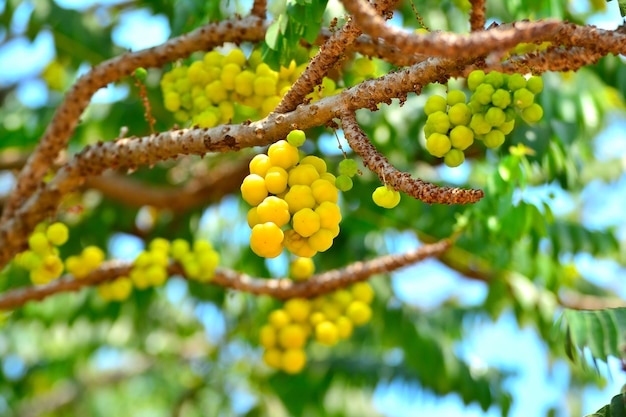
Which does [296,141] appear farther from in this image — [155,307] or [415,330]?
[155,307]

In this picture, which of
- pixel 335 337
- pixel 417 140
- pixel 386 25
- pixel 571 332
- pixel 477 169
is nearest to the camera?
pixel 386 25

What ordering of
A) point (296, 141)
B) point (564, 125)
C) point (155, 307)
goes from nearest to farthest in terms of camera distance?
point (296, 141) → point (564, 125) → point (155, 307)

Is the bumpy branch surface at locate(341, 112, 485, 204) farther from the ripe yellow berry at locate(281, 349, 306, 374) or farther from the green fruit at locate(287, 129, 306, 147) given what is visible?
the ripe yellow berry at locate(281, 349, 306, 374)

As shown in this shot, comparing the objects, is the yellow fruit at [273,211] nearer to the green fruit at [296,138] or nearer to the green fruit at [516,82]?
the green fruit at [296,138]

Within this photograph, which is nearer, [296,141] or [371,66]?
[296,141]

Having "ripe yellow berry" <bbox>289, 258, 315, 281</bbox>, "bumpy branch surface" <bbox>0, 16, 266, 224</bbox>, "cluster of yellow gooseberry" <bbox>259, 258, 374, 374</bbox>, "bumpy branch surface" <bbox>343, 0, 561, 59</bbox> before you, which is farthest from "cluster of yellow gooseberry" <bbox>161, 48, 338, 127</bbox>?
"cluster of yellow gooseberry" <bbox>259, 258, 374, 374</bbox>

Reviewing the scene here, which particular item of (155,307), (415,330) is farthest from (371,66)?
(155,307)

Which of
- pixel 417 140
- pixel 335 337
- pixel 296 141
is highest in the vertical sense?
pixel 296 141
